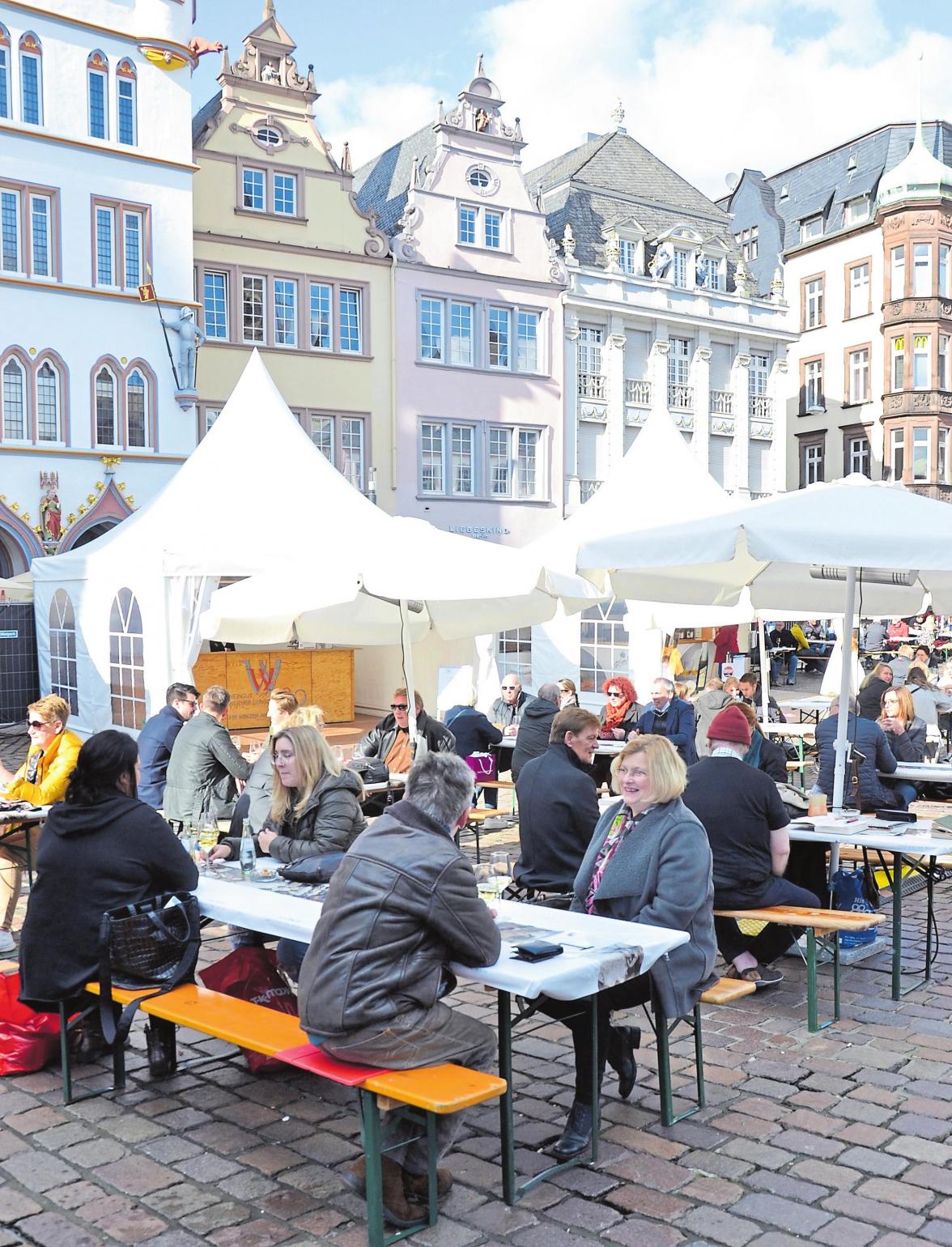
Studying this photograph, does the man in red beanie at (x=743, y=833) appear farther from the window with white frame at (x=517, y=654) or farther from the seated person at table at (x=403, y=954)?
the window with white frame at (x=517, y=654)

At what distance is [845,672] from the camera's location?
8.45m

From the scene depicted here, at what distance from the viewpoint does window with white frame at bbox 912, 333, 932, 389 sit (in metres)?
40.7

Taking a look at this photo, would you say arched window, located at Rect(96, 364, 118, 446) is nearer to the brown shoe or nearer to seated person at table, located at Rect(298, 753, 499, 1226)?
seated person at table, located at Rect(298, 753, 499, 1226)

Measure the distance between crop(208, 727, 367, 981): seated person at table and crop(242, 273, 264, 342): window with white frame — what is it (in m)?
21.4

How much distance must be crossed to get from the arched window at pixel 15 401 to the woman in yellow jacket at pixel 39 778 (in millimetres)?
16262

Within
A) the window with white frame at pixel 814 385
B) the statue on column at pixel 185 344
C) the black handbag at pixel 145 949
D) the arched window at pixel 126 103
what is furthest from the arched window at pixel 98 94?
the window with white frame at pixel 814 385

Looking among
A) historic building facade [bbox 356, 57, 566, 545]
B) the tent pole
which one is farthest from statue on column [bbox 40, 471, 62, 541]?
the tent pole

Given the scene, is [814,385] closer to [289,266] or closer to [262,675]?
[289,266]

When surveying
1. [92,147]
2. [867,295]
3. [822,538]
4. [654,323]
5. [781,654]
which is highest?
Result: [867,295]

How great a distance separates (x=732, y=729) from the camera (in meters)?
6.56

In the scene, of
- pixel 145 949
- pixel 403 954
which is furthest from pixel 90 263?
pixel 403 954

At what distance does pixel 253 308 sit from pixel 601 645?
11.9 m

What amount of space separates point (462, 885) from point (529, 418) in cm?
2649

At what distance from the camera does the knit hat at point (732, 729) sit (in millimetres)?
6539
